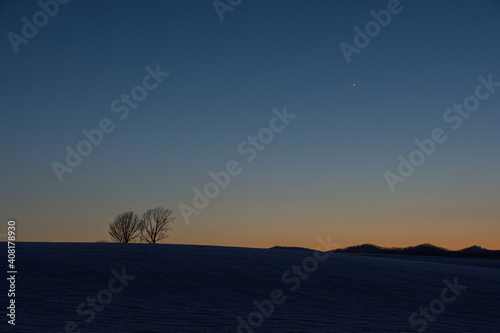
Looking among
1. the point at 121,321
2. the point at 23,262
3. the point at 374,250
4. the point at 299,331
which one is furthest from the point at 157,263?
the point at 374,250

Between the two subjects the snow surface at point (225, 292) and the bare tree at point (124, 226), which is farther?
the bare tree at point (124, 226)

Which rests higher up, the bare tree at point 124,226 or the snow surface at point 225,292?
the bare tree at point 124,226

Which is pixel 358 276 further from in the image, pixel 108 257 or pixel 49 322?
pixel 49 322

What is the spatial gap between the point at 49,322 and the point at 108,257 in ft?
43.0

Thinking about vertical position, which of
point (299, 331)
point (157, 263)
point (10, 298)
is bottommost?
point (299, 331)

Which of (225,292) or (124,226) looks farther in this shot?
(124,226)

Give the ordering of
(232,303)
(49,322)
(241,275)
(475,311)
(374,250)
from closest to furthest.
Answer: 1. (49,322)
2. (232,303)
3. (475,311)
4. (241,275)
5. (374,250)

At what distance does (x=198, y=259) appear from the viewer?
24594 mm

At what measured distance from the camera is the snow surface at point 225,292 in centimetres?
1219

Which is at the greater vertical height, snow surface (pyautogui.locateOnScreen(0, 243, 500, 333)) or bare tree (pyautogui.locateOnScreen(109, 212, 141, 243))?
bare tree (pyautogui.locateOnScreen(109, 212, 141, 243))

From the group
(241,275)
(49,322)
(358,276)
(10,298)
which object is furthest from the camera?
(358,276)

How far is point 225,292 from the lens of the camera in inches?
692

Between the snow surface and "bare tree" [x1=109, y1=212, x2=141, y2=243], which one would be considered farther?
"bare tree" [x1=109, y1=212, x2=141, y2=243]

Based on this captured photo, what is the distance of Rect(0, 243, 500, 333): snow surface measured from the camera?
12188 mm
